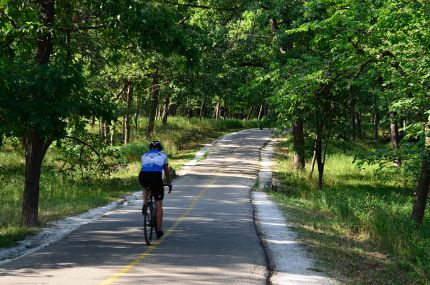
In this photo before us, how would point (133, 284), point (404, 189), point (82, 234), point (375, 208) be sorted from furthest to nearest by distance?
point (404, 189) → point (375, 208) → point (82, 234) → point (133, 284)

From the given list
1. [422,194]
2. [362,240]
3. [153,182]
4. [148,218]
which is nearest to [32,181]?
[148,218]

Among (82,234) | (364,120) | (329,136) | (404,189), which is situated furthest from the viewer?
(364,120)

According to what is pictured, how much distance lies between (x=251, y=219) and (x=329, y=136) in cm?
1160

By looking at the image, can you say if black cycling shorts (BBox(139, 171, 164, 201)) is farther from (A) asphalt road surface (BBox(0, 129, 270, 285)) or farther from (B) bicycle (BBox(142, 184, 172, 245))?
(A) asphalt road surface (BBox(0, 129, 270, 285))

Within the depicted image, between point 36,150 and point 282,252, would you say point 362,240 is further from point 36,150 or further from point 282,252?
point 36,150

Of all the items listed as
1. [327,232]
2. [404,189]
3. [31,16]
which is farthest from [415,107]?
[404,189]

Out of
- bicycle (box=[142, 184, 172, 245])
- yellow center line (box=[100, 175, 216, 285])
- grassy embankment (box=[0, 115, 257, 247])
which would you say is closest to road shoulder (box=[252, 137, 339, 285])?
yellow center line (box=[100, 175, 216, 285])

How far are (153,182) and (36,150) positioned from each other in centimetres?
378

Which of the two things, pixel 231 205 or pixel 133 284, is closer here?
pixel 133 284

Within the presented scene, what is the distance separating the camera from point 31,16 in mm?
10711

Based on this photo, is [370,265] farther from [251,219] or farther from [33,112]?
[33,112]

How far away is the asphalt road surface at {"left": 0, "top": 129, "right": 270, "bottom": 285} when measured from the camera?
6895 mm

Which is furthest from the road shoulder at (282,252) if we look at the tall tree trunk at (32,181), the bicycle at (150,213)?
the tall tree trunk at (32,181)

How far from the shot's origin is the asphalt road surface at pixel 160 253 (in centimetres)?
689
